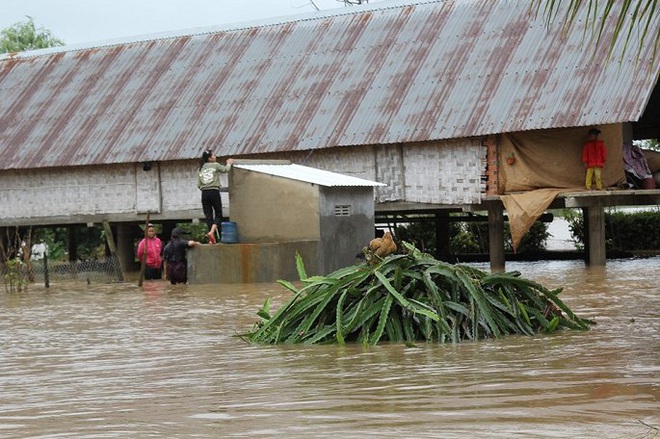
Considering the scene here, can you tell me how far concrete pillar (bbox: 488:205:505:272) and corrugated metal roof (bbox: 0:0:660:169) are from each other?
5.94 ft

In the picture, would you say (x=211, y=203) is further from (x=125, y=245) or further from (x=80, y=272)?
(x=125, y=245)

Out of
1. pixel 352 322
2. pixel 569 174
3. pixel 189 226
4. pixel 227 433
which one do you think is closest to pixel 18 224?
pixel 189 226

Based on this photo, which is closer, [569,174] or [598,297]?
[598,297]

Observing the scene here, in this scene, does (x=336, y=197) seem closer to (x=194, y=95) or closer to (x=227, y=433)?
(x=194, y=95)

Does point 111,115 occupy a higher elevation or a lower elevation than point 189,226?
higher

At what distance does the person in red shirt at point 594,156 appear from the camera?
21422 mm

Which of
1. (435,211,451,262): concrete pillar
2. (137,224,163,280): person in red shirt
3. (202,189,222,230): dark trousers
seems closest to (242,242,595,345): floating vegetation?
(202,189,222,230): dark trousers

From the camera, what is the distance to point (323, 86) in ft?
82.2

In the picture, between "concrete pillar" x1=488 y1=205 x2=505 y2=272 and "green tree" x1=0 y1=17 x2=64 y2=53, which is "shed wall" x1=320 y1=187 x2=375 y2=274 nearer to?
"concrete pillar" x1=488 y1=205 x2=505 y2=272

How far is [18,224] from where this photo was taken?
28.0 metres

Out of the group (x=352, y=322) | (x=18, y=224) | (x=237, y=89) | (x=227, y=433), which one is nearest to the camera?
(x=227, y=433)

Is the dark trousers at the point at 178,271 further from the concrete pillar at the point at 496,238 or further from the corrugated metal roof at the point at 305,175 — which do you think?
the concrete pillar at the point at 496,238

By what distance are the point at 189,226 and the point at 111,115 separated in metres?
10.2

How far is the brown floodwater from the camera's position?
559 cm
